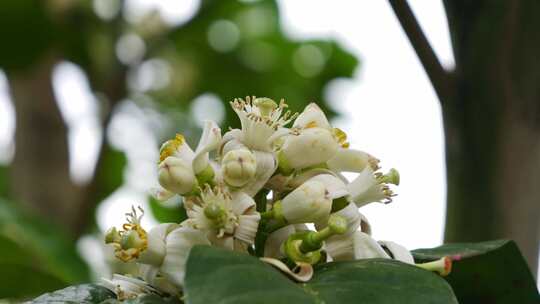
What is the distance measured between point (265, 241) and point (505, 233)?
0.39 m

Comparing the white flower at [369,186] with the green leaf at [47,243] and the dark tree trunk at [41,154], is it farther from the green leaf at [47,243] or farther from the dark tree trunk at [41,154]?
the dark tree trunk at [41,154]

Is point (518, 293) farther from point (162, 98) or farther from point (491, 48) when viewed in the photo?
point (162, 98)

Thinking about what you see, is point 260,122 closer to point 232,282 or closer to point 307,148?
point 307,148

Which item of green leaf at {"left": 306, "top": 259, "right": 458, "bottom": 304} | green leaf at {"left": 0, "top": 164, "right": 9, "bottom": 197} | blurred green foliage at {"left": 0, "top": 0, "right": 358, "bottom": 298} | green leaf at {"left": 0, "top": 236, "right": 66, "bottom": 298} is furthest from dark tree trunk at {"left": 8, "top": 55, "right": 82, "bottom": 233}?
green leaf at {"left": 306, "top": 259, "right": 458, "bottom": 304}

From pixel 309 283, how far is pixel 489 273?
11.5 inches

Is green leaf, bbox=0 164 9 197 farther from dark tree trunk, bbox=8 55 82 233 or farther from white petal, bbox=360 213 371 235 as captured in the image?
white petal, bbox=360 213 371 235

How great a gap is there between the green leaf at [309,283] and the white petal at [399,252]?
0.07 metres

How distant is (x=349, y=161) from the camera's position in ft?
3.07

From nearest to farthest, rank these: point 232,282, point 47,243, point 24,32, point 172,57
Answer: point 232,282
point 47,243
point 24,32
point 172,57

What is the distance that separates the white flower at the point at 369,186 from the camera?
914 mm

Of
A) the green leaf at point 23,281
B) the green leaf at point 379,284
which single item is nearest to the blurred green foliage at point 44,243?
the green leaf at point 23,281

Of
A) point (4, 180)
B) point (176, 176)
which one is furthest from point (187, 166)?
point (4, 180)

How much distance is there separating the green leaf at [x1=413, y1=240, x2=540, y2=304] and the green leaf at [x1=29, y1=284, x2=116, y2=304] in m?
0.31

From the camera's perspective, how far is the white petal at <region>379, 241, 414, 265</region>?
2.75ft
